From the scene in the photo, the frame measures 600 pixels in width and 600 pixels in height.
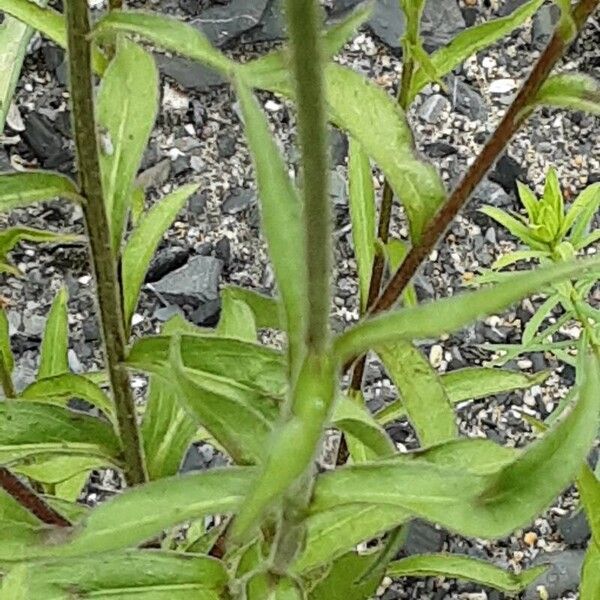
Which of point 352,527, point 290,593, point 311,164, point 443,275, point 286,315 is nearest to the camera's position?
point 311,164

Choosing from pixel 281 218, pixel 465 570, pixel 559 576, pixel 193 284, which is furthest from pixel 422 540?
pixel 281 218

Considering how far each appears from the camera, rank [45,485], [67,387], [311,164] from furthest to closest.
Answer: [45,485] → [67,387] → [311,164]

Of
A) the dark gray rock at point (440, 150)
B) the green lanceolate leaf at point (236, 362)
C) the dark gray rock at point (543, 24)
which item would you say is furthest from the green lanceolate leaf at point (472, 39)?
the dark gray rock at point (543, 24)

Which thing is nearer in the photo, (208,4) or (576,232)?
(576,232)

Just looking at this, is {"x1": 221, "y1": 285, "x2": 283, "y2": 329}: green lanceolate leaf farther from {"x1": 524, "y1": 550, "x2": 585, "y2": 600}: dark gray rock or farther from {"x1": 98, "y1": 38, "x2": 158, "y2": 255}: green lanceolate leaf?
{"x1": 524, "y1": 550, "x2": 585, "y2": 600}: dark gray rock

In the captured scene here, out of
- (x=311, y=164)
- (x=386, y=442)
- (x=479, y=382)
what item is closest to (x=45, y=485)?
(x=479, y=382)

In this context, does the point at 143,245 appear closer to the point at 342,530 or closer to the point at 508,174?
the point at 342,530

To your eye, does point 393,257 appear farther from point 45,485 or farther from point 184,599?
point 45,485

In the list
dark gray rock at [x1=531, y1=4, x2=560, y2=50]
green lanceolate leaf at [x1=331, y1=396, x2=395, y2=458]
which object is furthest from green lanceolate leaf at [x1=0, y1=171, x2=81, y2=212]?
dark gray rock at [x1=531, y1=4, x2=560, y2=50]
